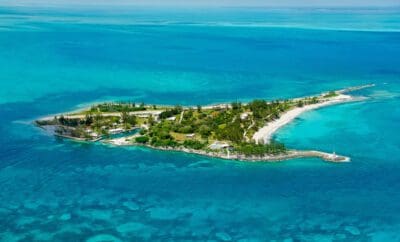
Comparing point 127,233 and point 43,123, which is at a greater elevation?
point 43,123

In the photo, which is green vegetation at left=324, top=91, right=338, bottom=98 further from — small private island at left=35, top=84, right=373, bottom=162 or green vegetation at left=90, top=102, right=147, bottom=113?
green vegetation at left=90, top=102, right=147, bottom=113

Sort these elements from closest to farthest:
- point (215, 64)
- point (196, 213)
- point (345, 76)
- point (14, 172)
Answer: point (196, 213)
point (14, 172)
point (345, 76)
point (215, 64)

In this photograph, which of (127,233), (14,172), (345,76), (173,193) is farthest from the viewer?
(345,76)

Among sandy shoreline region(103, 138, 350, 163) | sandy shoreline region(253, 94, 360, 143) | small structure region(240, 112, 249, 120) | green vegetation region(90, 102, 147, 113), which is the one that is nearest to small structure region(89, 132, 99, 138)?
sandy shoreline region(103, 138, 350, 163)

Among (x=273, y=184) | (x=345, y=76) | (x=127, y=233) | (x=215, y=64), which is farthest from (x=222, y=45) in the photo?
(x=127, y=233)

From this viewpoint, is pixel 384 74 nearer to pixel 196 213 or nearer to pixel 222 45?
pixel 222 45

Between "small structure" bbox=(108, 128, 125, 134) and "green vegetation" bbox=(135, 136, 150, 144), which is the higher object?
"small structure" bbox=(108, 128, 125, 134)

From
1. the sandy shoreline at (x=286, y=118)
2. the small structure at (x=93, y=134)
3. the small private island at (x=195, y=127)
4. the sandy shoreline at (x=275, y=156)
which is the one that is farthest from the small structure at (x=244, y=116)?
the small structure at (x=93, y=134)
